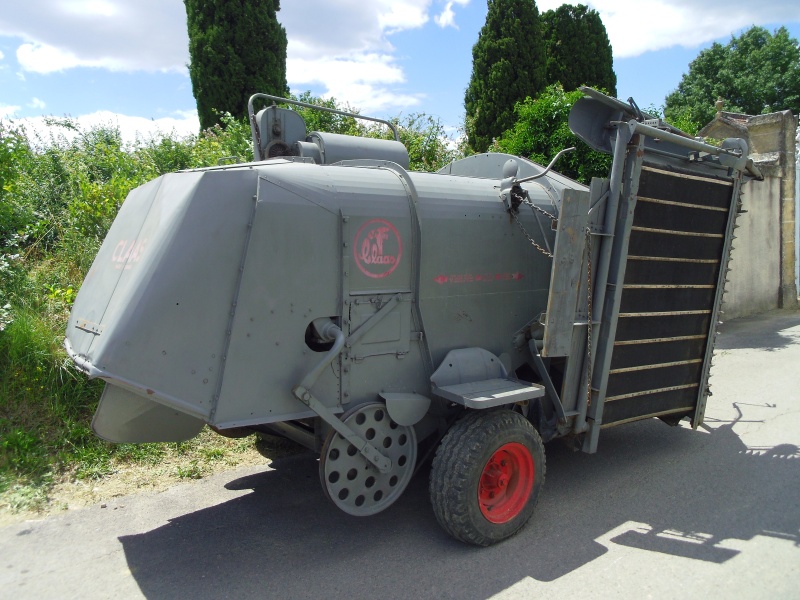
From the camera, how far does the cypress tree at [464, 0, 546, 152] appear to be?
49.0 ft

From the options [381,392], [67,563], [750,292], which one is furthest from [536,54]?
[67,563]

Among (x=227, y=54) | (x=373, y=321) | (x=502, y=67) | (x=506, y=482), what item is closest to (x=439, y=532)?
→ (x=506, y=482)

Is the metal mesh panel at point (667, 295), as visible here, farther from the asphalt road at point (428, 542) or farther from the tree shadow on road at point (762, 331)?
the tree shadow on road at point (762, 331)

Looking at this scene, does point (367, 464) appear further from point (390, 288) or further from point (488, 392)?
point (390, 288)

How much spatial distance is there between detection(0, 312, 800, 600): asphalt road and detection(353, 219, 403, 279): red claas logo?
1679mm

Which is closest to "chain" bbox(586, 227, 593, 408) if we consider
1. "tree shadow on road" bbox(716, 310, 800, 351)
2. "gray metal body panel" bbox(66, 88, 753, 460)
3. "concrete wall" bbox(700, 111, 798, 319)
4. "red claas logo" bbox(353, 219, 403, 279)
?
"gray metal body panel" bbox(66, 88, 753, 460)

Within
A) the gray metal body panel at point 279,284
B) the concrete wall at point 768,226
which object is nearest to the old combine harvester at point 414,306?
the gray metal body panel at point 279,284

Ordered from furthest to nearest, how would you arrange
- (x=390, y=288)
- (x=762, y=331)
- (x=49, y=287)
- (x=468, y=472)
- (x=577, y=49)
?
(x=577, y=49) < (x=762, y=331) < (x=49, y=287) < (x=390, y=288) < (x=468, y=472)

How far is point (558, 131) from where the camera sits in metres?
8.87

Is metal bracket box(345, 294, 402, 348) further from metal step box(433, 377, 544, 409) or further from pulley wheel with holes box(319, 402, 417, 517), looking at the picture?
metal step box(433, 377, 544, 409)

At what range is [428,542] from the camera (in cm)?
395

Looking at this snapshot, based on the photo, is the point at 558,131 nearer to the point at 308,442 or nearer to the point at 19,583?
the point at 308,442

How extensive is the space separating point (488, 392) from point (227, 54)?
34.6 ft

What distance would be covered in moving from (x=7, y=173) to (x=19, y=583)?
13.1ft
